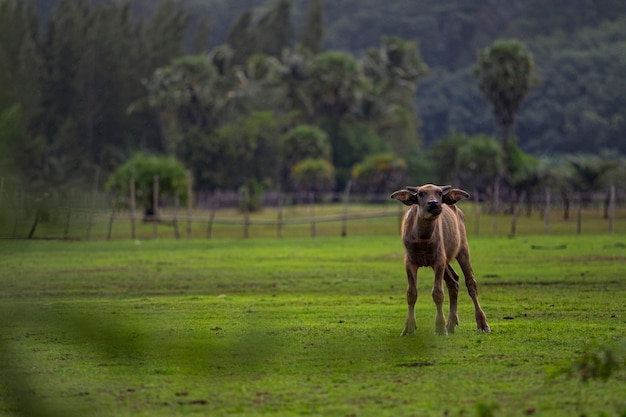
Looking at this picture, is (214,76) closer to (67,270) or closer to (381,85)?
(381,85)

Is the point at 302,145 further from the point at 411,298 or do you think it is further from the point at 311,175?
the point at 411,298

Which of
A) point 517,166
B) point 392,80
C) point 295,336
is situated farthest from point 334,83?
point 295,336

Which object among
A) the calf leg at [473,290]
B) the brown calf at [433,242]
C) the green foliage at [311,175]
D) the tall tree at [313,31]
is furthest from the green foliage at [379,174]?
the brown calf at [433,242]

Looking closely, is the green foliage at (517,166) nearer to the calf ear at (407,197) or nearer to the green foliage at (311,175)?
the green foliage at (311,175)

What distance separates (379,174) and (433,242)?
71535 mm

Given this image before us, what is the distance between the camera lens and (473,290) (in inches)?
449

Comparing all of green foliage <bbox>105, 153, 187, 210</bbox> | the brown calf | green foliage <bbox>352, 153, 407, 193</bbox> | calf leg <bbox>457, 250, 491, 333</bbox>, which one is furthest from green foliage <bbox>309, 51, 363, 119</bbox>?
the brown calf

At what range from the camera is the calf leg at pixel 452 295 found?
11141 millimetres

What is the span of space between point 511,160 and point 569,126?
192 ft

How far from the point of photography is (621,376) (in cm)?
780

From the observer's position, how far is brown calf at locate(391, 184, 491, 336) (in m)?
10.6

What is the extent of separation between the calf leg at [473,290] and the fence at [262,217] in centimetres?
332

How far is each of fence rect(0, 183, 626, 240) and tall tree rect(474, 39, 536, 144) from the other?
6907mm

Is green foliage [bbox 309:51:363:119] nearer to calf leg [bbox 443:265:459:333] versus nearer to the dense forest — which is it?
the dense forest
